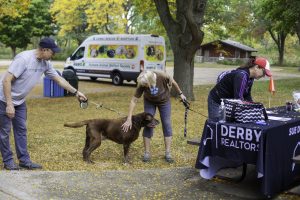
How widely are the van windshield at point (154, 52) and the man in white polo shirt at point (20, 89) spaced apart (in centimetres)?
1541

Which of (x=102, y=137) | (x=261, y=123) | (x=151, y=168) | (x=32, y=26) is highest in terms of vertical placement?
(x=32, y=26)

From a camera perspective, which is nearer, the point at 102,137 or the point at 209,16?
the point at 102,137

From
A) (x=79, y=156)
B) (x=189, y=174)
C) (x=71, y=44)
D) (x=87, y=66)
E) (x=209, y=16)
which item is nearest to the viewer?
(x=189, y=174)

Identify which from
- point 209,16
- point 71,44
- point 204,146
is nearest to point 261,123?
point 204,146

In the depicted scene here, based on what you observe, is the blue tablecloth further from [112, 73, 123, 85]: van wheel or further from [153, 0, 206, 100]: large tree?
[112, 73, 123, 85]: van wheel

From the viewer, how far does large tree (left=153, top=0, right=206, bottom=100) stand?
14.6 meters

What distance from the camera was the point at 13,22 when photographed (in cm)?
4753

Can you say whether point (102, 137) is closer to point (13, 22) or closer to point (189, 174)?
point (189, 174)

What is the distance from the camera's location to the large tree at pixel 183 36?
47.8 ft

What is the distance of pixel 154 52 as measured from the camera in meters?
21.9

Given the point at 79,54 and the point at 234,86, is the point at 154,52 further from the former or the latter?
the point at 234,86

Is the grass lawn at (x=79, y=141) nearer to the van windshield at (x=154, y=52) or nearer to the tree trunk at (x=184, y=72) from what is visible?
the tree trunk at (x=184, y=72)

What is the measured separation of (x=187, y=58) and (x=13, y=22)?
3617cm

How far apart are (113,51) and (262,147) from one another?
18.3 m
